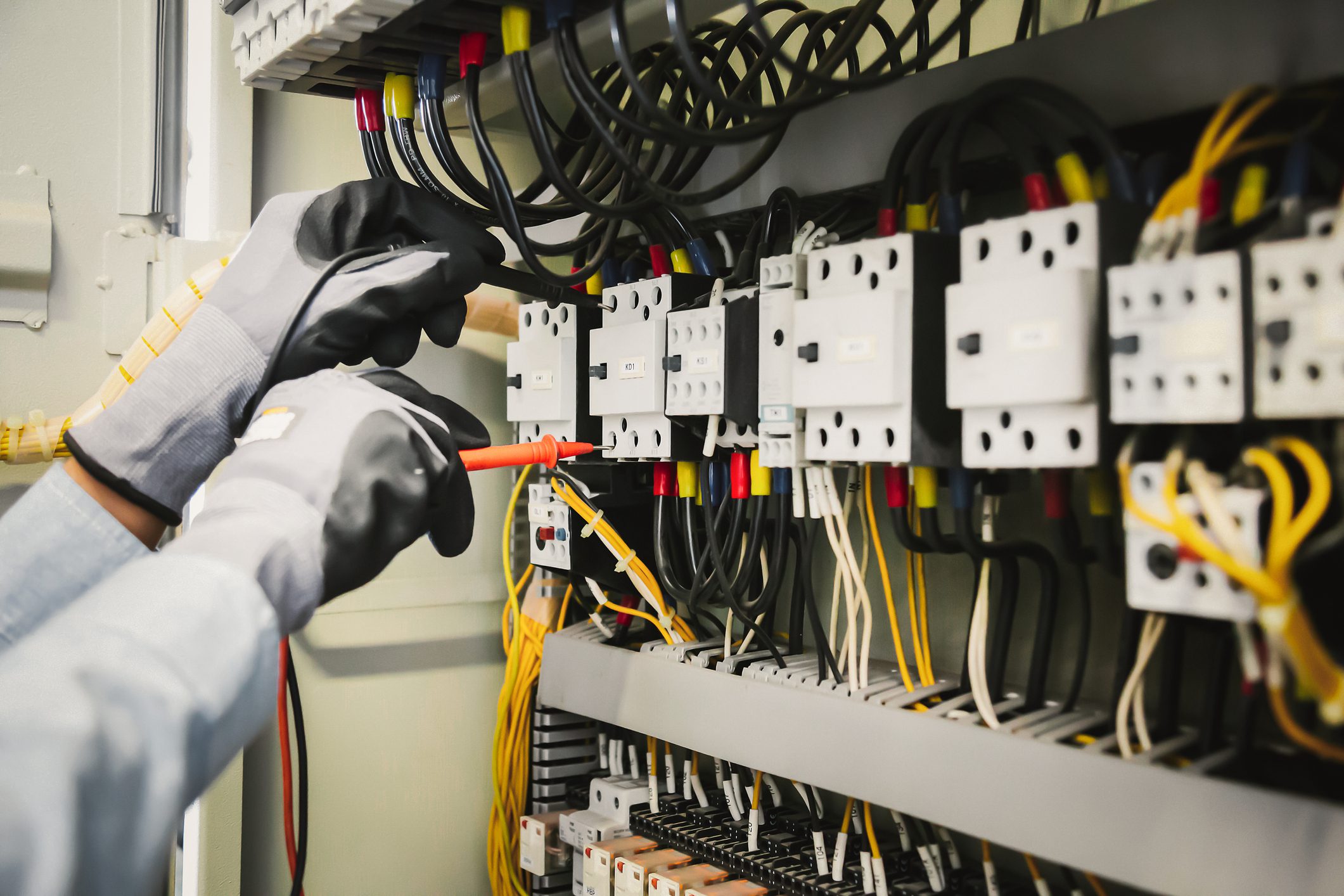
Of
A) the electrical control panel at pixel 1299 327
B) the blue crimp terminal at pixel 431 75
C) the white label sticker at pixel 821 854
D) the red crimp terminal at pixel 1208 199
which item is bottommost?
the white label sticker at pixel 821 854

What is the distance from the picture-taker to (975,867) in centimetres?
110

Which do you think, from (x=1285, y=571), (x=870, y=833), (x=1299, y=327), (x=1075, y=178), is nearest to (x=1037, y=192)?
(x=1075, y=178)

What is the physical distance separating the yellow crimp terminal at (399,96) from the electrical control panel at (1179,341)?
0.88m

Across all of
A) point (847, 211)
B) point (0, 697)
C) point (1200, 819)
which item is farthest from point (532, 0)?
point (1200, 819)

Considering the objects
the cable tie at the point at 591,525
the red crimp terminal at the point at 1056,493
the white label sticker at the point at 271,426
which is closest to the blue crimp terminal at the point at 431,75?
the white label sticker at the point at 271,426

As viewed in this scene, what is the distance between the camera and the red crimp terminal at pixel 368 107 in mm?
1231

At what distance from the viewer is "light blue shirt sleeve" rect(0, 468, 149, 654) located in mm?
846

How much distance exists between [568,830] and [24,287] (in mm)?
1083

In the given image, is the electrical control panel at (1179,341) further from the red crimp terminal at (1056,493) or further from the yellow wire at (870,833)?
the yellow wire at (870,833)

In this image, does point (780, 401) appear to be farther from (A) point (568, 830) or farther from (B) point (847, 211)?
(A) point (568, 830)

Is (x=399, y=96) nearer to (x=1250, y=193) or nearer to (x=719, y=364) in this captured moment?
(x=719, y=364)

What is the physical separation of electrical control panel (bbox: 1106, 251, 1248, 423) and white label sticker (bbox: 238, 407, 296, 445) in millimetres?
668

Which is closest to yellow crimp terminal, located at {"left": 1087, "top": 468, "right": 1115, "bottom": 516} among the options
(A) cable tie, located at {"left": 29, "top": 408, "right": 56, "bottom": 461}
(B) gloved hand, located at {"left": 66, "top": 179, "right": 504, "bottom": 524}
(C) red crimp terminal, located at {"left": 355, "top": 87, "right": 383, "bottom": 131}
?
(B) gloved hand, located at {"left": 66, "top": 179, "right": 504, "bottom": 524}

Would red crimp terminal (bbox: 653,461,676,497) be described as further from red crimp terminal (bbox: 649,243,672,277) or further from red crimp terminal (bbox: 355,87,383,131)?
red crimp terminal (bbox: 355,87,383,131)
